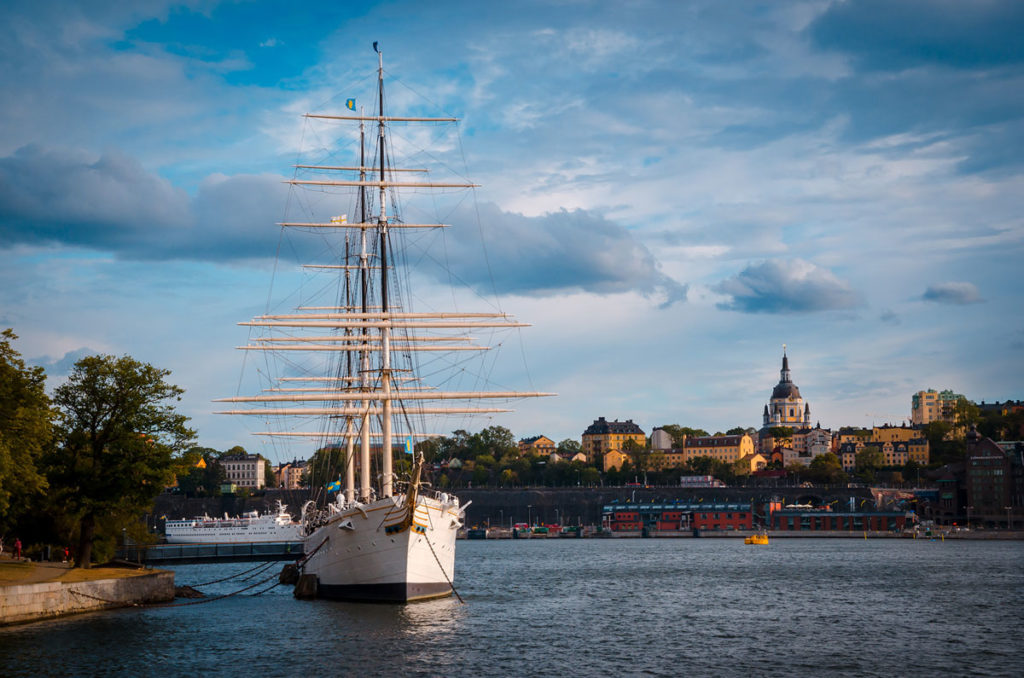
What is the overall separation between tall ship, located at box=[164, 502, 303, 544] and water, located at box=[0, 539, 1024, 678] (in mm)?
97229

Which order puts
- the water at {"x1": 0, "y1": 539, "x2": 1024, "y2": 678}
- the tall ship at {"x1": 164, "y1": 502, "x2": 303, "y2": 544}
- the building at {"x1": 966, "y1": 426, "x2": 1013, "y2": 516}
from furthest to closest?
the building at {"x1": 966, "y1": 426, "x2": 1013, "y2": 516}, the tall ship at {"x1": 164, "y1": 502, "x2": 303, "y2": 544}, the water at {"x1": 0, "y1": 539, "x2": 1024, "y2": 678}

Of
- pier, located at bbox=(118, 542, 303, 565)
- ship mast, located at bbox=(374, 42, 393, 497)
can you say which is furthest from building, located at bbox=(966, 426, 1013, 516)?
ship mast, located at bbox=(374, 42, 393, 497)

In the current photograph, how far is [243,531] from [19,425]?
133990 millimetres

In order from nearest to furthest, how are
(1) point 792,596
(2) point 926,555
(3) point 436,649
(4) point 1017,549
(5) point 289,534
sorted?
(3) point 436,649 < (1) point 792,596 < (2) point 926,555 < (4) point 1017,549 < (5) point 289,534

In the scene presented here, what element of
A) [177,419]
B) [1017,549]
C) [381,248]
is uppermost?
[381,248]

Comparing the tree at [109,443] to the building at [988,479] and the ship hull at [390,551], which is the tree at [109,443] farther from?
the building at [988,479]

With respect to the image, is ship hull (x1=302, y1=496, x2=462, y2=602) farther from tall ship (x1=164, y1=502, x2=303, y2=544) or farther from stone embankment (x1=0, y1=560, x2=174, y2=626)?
tall ship (x1=164, y1=502, x2=303, y2=544)

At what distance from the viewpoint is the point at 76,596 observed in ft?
159

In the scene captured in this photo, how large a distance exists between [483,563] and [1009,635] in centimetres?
6721

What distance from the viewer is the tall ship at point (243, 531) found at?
173m

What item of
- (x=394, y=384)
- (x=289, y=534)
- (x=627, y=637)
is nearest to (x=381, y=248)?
(x=394, y=384)

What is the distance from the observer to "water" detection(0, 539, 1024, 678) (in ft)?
123

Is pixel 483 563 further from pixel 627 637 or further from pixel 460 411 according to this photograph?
pixel 627 637

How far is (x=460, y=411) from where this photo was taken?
222 ft
